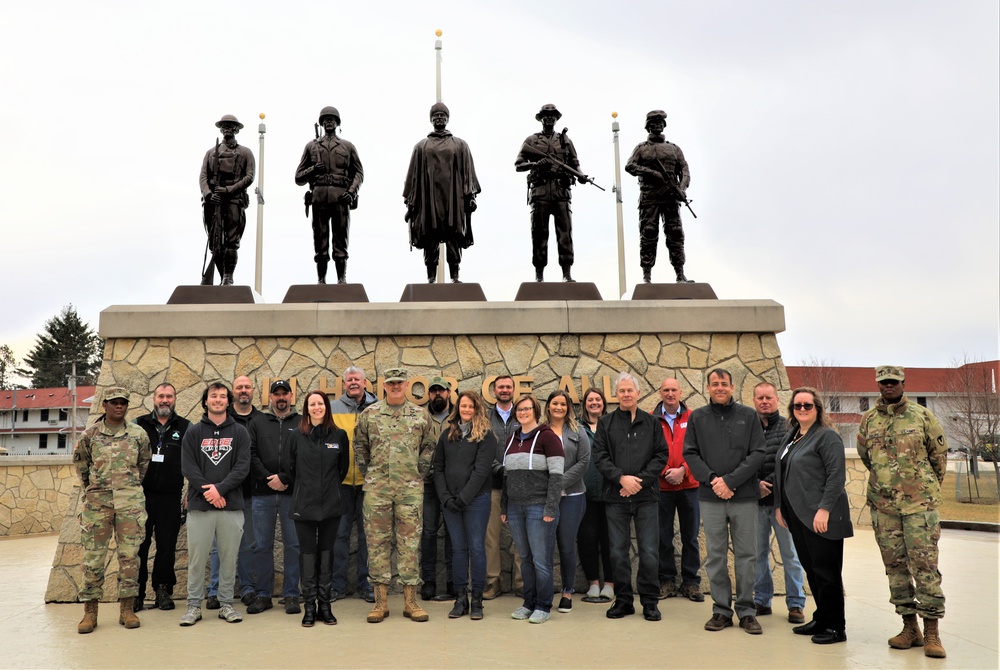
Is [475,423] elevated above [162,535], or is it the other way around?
[475,423]

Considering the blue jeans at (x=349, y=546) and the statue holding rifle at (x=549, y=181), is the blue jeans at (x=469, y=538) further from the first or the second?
the statue holding rifle at (x=549, y=181)

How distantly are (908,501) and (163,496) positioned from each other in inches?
221

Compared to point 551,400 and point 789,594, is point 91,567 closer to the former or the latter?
point 551,400

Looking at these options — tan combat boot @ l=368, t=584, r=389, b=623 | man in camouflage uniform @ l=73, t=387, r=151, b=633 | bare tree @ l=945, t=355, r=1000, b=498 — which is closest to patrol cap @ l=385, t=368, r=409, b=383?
tan combat boot @ l=368, t=584, r=389, b=623

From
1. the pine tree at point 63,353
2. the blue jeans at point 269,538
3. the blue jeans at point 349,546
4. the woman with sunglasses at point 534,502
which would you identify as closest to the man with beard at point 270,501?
the blue jeans at point 269,538

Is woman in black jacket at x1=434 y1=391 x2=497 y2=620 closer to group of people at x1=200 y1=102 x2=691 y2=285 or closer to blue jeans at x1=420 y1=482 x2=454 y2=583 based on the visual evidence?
blue jeans at x1=420 y1=482 x2=454 y2=583

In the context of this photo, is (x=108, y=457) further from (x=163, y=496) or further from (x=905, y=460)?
(x=905, y=460)

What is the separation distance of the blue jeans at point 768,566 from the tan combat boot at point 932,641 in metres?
1.05

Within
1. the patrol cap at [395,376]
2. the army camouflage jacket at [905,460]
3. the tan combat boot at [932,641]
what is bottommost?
the tan combat boot at [932,641]

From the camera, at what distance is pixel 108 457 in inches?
227

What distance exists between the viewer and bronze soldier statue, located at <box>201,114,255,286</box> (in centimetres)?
821

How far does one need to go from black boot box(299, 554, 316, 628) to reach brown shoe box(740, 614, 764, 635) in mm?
3092

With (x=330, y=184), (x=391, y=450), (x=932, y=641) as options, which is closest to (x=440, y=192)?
(x=330, y=184)

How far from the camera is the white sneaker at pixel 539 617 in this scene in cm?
565
